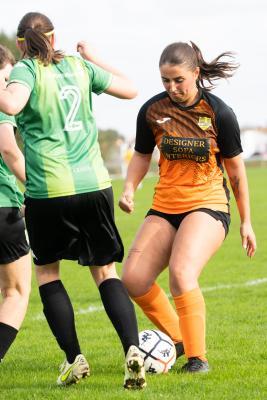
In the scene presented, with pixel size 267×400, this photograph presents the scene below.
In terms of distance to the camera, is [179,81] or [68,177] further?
[179,81]

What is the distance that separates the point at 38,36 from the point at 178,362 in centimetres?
263

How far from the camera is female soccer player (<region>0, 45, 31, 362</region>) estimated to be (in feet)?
21.2

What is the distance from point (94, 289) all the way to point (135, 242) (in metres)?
5.40

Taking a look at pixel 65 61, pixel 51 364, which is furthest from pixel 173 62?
pixel 51 364

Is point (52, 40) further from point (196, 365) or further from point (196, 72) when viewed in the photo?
point (196, 365)

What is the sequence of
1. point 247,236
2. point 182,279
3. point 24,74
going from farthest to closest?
point 247,236 < point 182,279 < point 24,74

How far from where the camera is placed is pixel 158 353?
6.70m

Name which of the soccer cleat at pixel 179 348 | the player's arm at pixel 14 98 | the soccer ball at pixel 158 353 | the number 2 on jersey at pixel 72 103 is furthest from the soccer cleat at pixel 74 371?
the player's arm at pixel 14 98

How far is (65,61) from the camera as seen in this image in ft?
19.7

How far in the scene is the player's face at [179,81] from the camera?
21.4 feet

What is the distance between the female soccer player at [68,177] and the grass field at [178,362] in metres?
0.27

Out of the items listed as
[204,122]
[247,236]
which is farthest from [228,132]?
[247,236]

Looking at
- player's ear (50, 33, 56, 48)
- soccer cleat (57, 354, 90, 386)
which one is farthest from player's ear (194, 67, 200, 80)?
soccer cleat (57, 354, 90, 386)

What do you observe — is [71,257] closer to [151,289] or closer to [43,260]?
[43,260]
